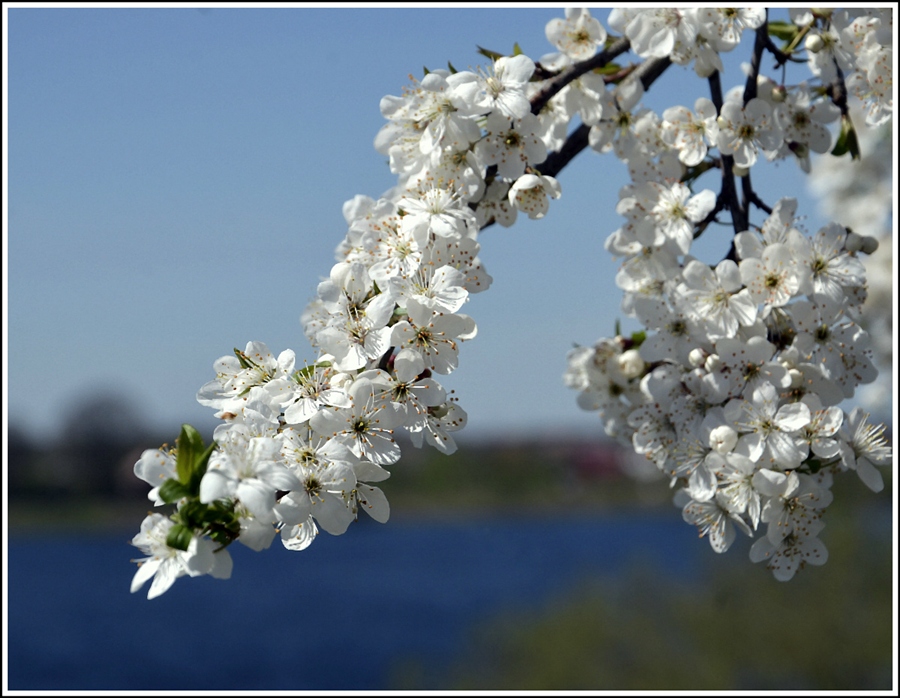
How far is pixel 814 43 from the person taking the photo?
182 centimetres

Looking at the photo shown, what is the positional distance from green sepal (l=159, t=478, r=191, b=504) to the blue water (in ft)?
50.7

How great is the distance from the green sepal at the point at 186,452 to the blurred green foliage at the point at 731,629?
9.30 meters

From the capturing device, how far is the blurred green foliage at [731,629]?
32.1 feet

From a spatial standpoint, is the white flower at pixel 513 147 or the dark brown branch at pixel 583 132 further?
the dark brown branch at pixel 583 132

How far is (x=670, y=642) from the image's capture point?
10.5 metres

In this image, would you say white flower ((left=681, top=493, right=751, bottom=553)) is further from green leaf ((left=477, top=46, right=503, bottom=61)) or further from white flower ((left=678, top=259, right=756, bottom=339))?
green leaf ((left=477, top=46, right=503, bottom=61))

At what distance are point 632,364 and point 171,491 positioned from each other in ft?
3.51

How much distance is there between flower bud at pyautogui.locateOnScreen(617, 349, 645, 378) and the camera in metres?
1.91

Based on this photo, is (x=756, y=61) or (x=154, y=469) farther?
(x=756, y=61)

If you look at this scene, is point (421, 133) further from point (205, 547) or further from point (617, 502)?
point (617, 502)

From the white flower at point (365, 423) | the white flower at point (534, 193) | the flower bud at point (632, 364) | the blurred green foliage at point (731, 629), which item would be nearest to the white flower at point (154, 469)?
the white flower at point (365, 423)

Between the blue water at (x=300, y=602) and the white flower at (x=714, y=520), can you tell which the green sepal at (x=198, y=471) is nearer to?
the white flower at (x=714, y=520)

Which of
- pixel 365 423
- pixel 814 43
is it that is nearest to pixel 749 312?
pixel 814 43

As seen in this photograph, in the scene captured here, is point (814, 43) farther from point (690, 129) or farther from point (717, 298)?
point (717, 298)
